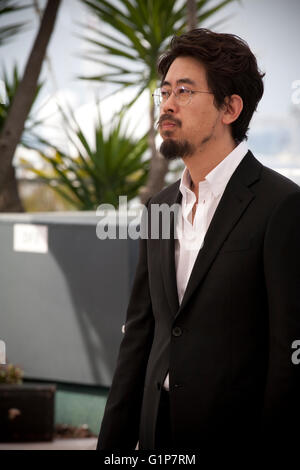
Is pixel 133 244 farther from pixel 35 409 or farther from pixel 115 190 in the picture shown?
pixel 115 190

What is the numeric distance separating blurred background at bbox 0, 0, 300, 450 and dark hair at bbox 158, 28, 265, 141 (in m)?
0.13

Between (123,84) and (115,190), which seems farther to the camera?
(115,190)

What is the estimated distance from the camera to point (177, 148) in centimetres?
133

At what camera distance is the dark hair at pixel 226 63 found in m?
1.34

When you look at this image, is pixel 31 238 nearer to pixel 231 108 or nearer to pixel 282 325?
pixel 231 108

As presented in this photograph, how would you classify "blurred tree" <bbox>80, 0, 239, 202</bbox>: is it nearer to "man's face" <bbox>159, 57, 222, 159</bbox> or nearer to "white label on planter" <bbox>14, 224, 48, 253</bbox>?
"white label on planter" <bbox>14, 224, 48, 253</bbox>

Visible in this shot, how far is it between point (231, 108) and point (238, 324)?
0.45 metres

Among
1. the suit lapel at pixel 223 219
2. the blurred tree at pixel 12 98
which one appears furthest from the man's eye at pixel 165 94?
the blurred tree at pixel 12 98

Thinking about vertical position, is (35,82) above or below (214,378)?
above

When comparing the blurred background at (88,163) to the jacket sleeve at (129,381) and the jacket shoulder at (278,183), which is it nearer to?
the jacket shoulder at (278,183)

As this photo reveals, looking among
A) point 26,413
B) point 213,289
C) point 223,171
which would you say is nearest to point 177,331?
point 213,289

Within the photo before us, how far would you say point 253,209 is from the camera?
1227 mm

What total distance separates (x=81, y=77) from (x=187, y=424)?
3.68 meters
